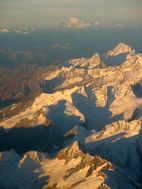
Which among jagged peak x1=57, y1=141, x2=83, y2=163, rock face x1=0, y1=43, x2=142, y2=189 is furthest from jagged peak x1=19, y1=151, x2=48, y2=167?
jagged peak x1=57, y1=141, x2=83, y2=163

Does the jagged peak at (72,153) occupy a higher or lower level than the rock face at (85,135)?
higher

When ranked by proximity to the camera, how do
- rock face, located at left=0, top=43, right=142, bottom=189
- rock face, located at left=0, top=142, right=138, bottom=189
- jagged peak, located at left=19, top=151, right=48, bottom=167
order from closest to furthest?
rock face, located at left=0, top=142, right=138, bottom=189, rock face, located at left=0, top=43, right=142, bottom=189, jagged peak, located at left=19, top=151, right=48, bottom=167

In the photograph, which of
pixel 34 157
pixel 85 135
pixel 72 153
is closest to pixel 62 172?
pixel 72 153

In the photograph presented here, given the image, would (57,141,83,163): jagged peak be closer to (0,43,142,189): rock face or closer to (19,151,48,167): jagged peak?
(0,43,142,189): rock face

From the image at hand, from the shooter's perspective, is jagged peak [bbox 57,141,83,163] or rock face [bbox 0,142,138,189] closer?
rock face [bbox 0,142,138,189]

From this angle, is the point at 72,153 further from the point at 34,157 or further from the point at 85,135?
the point at 85,135

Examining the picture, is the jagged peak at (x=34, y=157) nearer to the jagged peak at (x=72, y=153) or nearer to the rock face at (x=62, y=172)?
the rock face at (x=62, y=172)

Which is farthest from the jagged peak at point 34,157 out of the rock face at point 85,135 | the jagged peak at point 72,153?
the jagged peak at point 72,153

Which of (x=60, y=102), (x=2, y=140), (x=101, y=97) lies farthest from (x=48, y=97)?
(x=2, y=140)
